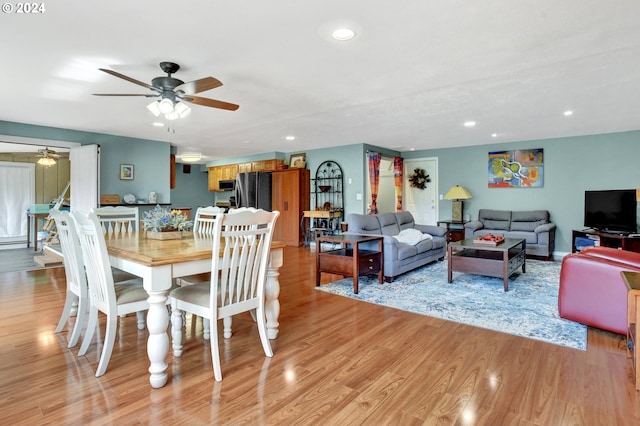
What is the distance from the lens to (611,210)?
18.4 ft

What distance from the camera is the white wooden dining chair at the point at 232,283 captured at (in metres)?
2.06

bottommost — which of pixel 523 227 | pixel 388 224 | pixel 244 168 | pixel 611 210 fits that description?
pixel 523 227

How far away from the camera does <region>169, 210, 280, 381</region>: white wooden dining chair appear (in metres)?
2.06

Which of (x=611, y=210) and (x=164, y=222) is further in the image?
(x=611, y=210)

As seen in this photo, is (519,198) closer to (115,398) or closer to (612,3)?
(612,3)

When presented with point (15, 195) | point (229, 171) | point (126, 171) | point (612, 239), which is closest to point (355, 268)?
point (612, 239)

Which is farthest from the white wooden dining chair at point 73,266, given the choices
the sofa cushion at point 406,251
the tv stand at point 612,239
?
the tv stand at point 612,239

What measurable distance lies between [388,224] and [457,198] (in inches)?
103

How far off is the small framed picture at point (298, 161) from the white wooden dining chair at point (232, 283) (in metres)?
6.04

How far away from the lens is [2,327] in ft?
9.45

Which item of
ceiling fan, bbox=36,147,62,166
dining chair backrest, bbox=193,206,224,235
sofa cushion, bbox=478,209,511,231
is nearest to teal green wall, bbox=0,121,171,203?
ceiling fan, bbox=36,147,62,166

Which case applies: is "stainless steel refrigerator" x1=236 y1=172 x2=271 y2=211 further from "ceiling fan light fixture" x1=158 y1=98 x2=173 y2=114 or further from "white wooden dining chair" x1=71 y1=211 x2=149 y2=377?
"white wooden dining chair" x1=71 y1=211 x2=149 y2=377

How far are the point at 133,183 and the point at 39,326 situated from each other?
14.0 feet

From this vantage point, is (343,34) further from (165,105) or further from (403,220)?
(403,220)
